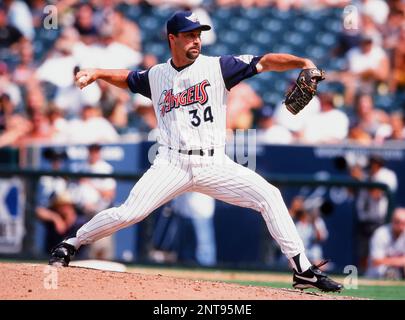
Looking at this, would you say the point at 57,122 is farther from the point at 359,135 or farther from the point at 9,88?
the point at 359,135

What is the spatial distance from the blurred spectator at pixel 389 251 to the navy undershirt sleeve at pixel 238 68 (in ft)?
14.4

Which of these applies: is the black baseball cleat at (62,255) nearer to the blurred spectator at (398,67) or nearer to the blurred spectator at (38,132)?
the blurred spectator at (38,132)

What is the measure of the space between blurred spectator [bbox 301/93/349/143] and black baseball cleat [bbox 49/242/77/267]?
212 inches

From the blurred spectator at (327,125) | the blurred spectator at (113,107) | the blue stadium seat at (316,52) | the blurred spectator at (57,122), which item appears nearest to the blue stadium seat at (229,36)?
the blue stadium seat at (316,52)

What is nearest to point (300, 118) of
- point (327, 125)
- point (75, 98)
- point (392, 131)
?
point (327, 125)

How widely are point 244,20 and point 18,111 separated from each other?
13.8ft

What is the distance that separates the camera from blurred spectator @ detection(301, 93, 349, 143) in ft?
38.8

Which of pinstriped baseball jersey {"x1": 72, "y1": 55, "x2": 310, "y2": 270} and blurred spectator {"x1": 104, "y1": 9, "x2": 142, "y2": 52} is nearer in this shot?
pinstriped baseball jersey {"x1": 72, "y1": 55, "x2": 310, "y2": 270}

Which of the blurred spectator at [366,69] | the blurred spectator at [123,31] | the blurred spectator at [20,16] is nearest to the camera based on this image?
the blurred spectator at [366,69]

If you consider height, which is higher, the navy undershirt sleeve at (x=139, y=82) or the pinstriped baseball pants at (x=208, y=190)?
the navy undershirt sleeve at (x=139, y=82)

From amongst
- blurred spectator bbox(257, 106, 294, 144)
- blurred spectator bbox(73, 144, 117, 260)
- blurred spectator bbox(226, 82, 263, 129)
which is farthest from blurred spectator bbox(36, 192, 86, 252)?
blurred spectator bbox(257, 106, 294, 144)

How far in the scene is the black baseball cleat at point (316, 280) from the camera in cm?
651

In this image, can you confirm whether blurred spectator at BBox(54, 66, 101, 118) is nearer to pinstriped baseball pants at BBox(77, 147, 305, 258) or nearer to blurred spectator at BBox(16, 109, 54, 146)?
blurred spectator at BBox(16, 109, 54, 146)
